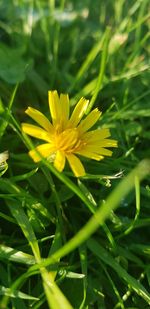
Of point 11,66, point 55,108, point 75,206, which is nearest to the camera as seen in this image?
point 55,108

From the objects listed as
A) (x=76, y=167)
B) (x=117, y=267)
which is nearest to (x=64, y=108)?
(x=76, y=167)

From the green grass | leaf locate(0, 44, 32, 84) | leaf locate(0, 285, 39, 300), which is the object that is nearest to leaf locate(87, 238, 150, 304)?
the green grass

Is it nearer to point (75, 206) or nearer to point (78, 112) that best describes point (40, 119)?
point (78, 112)

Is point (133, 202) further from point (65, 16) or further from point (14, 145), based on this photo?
point (65, 16)

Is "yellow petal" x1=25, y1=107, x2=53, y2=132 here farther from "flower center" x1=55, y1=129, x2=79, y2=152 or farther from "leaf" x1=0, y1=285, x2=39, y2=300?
"leaf" x1=0, y1=285, x2=39, y2=300

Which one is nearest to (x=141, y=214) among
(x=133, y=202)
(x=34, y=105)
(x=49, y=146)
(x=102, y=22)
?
(x=133, y=202)

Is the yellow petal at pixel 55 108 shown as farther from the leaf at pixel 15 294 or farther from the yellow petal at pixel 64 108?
the leaf at pixel 15 294
